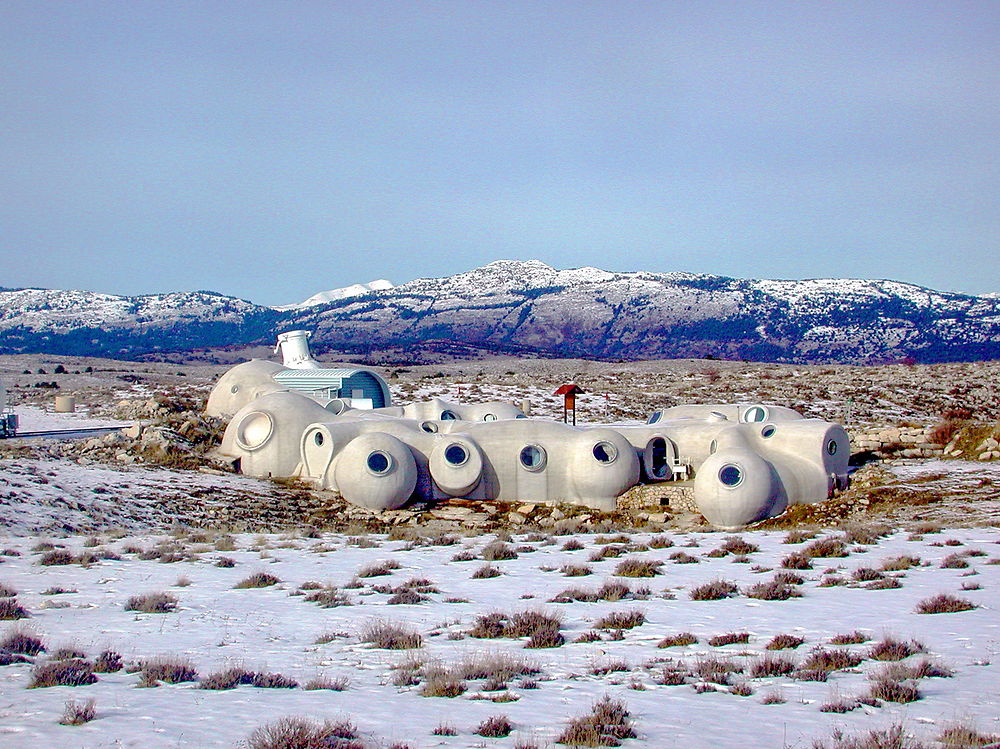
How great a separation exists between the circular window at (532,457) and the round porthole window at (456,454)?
1.77 metres

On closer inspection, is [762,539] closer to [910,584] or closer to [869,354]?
[910,584]

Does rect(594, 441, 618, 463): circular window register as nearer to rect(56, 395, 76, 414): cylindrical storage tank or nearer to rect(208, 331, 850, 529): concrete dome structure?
rect(208, 331, 850, 529): concrete dome structure

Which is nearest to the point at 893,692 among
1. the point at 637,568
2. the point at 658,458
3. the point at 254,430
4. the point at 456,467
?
the point at 637,568

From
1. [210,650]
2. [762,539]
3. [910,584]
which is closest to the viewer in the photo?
[210,650]

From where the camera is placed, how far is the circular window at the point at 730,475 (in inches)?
1000

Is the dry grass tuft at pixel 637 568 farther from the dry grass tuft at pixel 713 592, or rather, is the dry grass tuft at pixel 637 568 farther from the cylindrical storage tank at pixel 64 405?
the cylindrical storage tank at pixel 64 405

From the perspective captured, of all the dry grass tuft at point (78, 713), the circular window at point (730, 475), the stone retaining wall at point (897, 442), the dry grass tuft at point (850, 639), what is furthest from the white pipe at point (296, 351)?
the dry grass tuft at point (78, 713)

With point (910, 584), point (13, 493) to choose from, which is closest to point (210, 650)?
point (910, 584)

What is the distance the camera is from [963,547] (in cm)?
1520

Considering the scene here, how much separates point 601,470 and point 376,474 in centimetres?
686

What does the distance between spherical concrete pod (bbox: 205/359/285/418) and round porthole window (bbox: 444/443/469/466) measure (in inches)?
538

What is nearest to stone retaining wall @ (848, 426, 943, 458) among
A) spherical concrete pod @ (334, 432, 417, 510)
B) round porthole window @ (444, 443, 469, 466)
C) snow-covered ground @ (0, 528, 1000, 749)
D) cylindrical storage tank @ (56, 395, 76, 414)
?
round porthole window @ (444, 443, 469, 466)

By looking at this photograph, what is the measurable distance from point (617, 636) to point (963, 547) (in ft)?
27.0

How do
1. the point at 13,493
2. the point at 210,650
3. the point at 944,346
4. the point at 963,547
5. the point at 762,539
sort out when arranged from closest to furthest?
the point at 210,650, the point at 963,547, the point at 762,539, the point at 13,493, the point at 944,346
